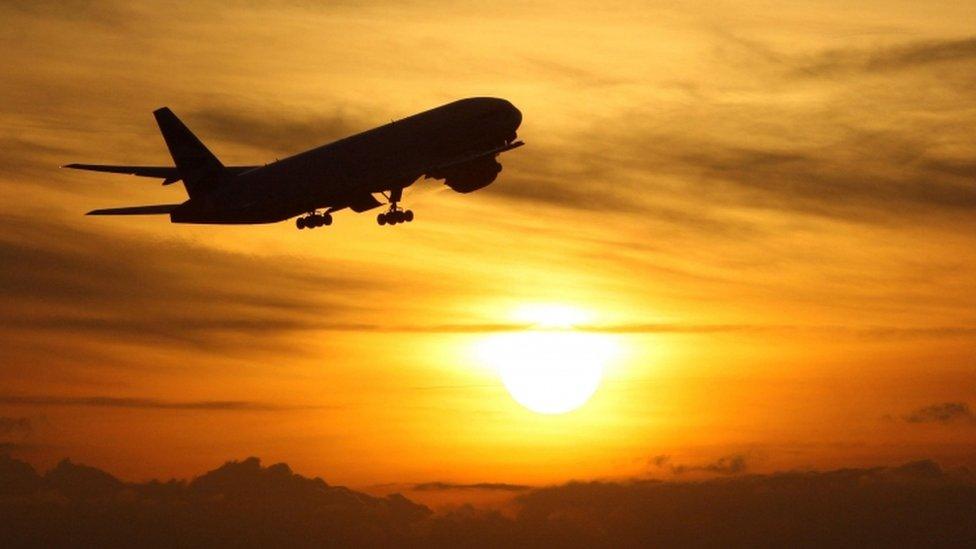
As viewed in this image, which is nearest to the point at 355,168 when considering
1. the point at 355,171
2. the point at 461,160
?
the point at 355,171

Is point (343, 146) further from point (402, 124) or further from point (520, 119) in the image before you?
point (520, 119)

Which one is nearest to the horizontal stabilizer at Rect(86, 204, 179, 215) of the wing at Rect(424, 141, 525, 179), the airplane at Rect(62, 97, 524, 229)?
the airplane at Rect(62, 97, 524, 229)

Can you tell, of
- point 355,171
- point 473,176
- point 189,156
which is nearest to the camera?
point 355,171

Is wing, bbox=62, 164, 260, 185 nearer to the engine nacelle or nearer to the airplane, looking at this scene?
the airplane

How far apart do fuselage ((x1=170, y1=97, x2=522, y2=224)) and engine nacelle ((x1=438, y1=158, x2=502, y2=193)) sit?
1704mm

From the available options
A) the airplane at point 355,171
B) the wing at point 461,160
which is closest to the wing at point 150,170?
the airplane at point 355,171

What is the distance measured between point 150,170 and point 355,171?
19423 millimetres

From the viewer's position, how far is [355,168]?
9550 centimetres

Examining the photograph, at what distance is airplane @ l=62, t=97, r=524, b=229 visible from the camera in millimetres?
95500

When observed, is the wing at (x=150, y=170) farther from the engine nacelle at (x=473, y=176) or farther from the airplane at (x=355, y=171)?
the engine nacelle at (x=473, y=176)

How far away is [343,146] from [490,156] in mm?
13413

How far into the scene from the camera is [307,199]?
9531 centimetres

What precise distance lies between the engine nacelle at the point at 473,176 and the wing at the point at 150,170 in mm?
19436

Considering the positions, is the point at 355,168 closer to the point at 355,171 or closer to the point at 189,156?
the point at 355,171
